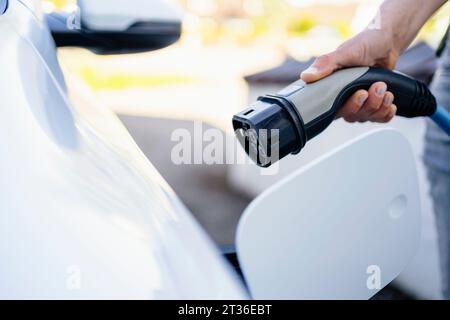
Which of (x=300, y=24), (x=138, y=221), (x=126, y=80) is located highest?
(x=138, y=221)

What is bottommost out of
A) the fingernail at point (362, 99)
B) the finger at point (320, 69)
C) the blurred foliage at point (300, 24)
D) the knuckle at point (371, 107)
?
the blurred foliage at point (300, 24)

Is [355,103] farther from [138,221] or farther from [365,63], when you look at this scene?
[138,221]

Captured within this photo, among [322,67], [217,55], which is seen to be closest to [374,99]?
[322,67]

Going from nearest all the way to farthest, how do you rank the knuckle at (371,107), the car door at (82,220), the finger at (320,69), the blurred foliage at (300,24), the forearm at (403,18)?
1. the car door at (82,220)
2. the finger at (320,69)
3. the knuckle at (371,107)
4. the forearm at (403,18)
5. the blurred foliage at (300,24)

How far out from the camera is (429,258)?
2.62 m

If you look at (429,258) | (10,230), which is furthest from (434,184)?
(10,230)

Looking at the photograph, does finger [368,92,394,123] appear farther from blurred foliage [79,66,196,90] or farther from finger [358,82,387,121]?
blurred foliage [79,66,196,90]

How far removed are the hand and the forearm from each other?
3 cm

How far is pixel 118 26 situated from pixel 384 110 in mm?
813

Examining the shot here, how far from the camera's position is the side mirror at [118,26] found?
5.04 ft

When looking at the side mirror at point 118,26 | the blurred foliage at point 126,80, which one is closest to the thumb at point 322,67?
the side mirror at point 118,26

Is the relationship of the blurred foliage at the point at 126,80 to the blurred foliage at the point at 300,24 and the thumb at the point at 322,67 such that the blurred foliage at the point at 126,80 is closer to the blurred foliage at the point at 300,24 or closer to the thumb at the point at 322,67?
the blurred foliage at the point at 300,24

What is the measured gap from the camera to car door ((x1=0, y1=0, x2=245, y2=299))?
653 mm

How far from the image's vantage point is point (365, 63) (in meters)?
1.24
